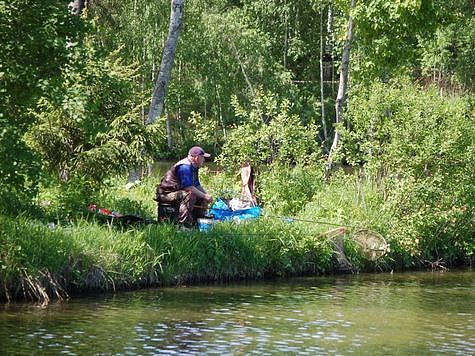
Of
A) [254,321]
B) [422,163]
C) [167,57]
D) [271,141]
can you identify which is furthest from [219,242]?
[167,57]

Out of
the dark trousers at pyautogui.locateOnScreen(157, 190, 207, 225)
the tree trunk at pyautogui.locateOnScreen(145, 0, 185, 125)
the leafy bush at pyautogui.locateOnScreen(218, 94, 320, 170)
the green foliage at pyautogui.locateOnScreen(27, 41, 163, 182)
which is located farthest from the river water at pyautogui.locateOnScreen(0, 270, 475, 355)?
the tree trunk at pyautogui.locateOnScreen(145, 0, 185, 125)

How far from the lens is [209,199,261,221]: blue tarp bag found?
17.1 meters

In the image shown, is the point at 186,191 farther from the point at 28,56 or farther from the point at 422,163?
the point at 422,163

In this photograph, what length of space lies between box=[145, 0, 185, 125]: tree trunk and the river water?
17.9ft

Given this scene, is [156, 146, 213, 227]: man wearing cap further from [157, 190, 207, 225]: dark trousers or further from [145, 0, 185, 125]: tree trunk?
[145, 0, 185, 125]: tree trunk

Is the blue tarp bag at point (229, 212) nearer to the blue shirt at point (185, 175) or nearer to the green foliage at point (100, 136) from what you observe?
the blue shirt at point (185, 175)

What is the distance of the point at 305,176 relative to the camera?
19.2m

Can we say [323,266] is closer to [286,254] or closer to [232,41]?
[286,254]

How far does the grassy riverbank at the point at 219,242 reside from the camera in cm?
1305

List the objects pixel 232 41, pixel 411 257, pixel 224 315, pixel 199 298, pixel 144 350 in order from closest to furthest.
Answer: pixel 144 350, pixel 224 315, pixel 199 298, pixel 411 257, pixel 232 41

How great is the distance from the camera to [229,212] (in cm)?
1734

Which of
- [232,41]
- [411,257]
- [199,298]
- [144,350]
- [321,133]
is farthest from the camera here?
[321,133]

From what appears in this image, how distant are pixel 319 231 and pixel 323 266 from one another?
1.95 feet

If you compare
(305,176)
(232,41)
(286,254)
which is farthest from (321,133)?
(286,254)
